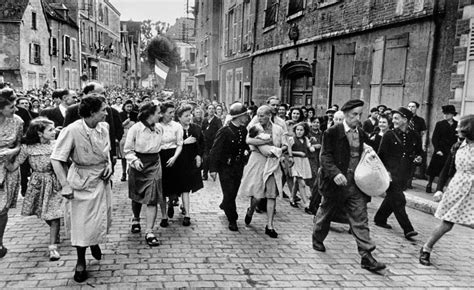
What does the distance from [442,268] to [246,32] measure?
62.5ft

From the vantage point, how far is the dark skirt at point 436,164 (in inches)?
342

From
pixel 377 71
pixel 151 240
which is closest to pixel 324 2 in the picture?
pixel 377 71

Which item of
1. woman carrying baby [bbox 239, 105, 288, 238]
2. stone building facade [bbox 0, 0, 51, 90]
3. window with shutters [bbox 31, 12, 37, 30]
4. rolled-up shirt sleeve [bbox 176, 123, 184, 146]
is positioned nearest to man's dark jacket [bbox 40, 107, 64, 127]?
rolled-up shirt sleeve [bbox 176, 123, 184, 146]

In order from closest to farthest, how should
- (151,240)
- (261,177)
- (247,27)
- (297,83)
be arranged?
(151,240) → (261,177) → (297,83) → (247,27)

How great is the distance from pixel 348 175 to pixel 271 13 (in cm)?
1492

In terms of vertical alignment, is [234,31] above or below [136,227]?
above

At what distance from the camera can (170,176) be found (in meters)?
6.12

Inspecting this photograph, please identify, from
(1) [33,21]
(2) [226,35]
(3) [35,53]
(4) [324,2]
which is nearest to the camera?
(4) [324,2]

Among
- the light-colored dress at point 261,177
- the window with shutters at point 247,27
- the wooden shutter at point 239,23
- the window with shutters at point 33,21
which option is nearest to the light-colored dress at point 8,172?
the light-colored dress at point 261,177

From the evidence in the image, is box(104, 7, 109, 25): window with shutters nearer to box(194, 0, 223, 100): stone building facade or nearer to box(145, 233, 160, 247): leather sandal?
box(194, 0, 223, 100): stone building facade

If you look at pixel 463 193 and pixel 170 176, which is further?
pixel 170 176

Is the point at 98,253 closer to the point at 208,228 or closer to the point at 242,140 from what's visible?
the point at 208,228

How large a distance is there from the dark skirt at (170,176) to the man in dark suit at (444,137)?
5.40 meters

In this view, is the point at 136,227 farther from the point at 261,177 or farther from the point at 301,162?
the point at 301,162
